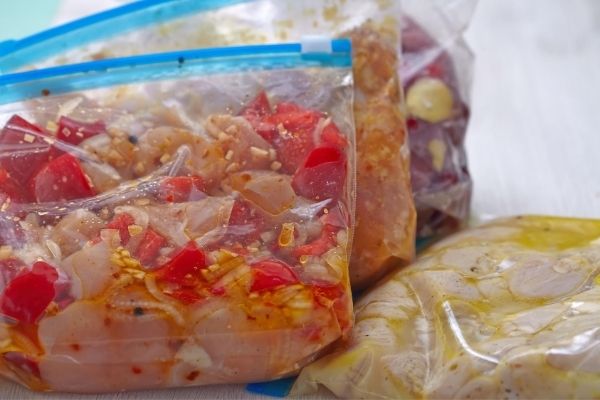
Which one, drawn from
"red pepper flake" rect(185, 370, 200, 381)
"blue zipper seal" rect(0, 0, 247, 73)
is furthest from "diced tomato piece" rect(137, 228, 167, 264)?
"blue zipper seal" rect(0, 0, 247, 73)

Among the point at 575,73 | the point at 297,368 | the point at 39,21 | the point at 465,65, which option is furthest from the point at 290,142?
the point at 39,21

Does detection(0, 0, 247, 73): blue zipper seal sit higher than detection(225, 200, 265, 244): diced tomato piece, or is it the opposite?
detection(0, 0, 247, 73): blue zipper seal

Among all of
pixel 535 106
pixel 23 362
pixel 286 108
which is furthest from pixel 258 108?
pixel 535 106

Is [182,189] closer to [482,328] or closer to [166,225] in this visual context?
[166,225]

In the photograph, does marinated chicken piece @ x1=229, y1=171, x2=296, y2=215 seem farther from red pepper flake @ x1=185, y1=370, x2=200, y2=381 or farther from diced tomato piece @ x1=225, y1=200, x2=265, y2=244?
red pepper flake @ x1=185, y1=370, x2=200, y2=381

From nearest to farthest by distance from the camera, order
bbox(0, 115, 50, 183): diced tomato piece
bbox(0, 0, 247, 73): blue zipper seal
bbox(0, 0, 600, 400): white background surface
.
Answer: bbox(0, 115, 50, 183): diced tomato piece → bbox(0, 0, 247, 73): blue zipper seal → bbox(0, 0, 600, 400): white background surface
